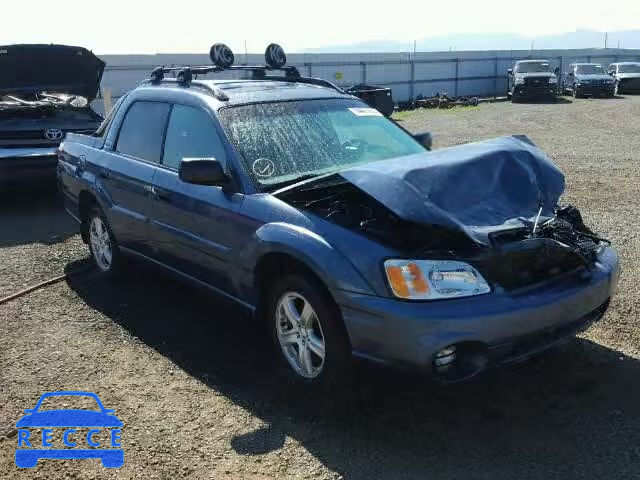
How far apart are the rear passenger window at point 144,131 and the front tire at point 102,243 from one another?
71 centimetres

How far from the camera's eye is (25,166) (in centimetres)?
802

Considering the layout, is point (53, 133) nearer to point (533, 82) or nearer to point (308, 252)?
point (308, 252)

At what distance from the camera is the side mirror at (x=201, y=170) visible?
12.1 ft

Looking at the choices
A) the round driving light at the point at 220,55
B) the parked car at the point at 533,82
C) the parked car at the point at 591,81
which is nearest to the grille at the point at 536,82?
the parked car at the point at 533,82

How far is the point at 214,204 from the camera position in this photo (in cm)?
394

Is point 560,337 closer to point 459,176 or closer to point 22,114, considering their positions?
point 459,176

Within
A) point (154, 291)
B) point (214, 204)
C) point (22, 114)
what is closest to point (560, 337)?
point (214, 204)

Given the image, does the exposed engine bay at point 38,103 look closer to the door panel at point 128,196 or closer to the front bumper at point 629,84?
the door panel at point 128,196

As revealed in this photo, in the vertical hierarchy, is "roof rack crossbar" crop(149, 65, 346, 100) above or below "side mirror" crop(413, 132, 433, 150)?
above

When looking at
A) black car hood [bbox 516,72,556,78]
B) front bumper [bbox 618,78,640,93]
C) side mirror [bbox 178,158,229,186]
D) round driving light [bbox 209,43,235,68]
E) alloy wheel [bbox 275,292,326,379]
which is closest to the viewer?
alloy wheel [bbox 275,292,326,379]

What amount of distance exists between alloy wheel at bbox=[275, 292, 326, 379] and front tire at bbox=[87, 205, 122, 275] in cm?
228

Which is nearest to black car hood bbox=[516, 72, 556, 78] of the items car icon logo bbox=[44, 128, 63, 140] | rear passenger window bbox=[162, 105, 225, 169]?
car icon logo bbox=[44, 128, 63, 140]

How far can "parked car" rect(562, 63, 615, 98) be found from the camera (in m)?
27.0

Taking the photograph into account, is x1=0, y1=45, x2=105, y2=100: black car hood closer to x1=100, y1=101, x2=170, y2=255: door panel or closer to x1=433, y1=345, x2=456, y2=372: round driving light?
x1=100, y1=101, x2=170, y2=255: door panel
